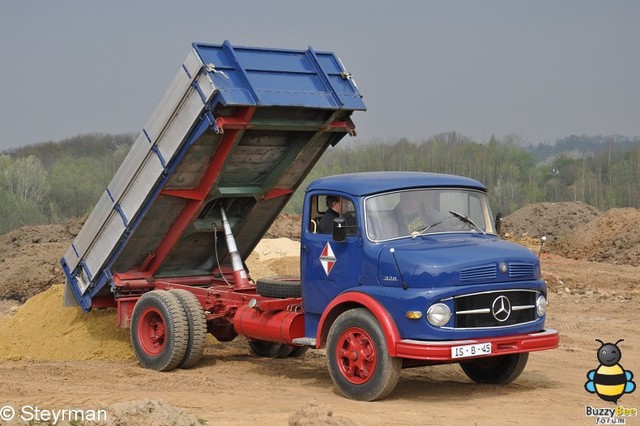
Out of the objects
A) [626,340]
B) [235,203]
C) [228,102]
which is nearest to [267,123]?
[228,102]

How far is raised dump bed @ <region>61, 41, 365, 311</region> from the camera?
448 inches

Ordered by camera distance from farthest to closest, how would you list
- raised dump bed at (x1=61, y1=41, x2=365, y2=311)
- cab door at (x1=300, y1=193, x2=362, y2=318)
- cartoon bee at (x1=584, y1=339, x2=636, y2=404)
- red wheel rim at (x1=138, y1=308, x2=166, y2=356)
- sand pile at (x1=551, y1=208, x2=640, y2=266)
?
sand pile at (x1=551, y1=208, x2=640, y2=266), red wheel rim at (x1=138, y1=308, x2=166, y2=356), raised dump bed at (x1=61, y1=41, x2=365, y2=311), cab door at (x1=300, y1=193, x2=362, y2=318), cartoon bee at (x1=584, y1=339, x2=636, y2=404)

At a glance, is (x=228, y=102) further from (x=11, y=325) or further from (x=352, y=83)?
(x=11, y=325)

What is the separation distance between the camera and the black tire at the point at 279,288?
11.6 meters

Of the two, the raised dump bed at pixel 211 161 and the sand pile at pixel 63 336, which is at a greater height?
the raised dump bed at pixel 211 161

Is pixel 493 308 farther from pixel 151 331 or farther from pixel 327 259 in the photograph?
pixel 151 331

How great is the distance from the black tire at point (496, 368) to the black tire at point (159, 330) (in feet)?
10.8

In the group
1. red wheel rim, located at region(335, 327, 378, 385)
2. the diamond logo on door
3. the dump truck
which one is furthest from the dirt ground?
the diamond logo on door

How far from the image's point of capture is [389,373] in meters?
9.79

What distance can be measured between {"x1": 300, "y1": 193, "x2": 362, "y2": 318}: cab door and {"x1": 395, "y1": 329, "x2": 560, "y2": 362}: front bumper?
1049 mm

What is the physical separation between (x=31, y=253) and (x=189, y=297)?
11735 mm

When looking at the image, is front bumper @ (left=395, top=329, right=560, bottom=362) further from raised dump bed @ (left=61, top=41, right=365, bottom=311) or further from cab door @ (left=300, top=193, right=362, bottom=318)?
raised dump bed @ (left=61, top=41, right=365, bottom=311)
